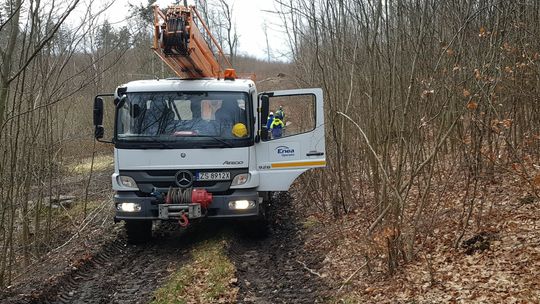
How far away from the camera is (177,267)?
25.4ft

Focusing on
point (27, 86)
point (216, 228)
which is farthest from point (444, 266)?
point (27, 86)

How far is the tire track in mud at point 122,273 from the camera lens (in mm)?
6617

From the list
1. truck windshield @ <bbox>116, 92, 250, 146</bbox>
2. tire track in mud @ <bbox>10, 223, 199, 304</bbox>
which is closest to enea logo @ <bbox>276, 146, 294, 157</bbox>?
truck windshield @ <bbox>116, 92, 250, 146</bbox>

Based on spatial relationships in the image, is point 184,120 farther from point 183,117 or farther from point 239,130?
point 239,130

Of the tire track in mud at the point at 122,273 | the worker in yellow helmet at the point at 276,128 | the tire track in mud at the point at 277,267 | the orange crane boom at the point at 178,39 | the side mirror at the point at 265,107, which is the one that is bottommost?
the tire track in mud at the point at 122,273

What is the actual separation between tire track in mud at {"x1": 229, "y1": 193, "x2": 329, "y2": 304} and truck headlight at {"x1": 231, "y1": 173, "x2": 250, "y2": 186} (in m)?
1.06

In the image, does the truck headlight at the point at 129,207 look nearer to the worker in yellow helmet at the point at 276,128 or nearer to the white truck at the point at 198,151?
the white truck at the point at 198,151

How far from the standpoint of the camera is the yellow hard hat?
8391mm

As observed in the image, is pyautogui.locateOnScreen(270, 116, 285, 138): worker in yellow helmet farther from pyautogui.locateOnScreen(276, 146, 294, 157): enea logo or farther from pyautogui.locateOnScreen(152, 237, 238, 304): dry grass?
pyautogui.locateOnScreen(152, 237, 238, 304): dry grass

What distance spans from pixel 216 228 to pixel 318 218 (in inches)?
73.5

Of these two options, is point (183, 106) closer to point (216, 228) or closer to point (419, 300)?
point (216, 228)

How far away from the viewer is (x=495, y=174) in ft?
29.7

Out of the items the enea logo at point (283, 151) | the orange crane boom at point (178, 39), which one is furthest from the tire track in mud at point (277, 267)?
the orange crane boom at point (178, 39)

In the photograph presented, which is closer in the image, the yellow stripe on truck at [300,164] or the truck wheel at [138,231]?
the yellow stripe on truck at [300,164]
